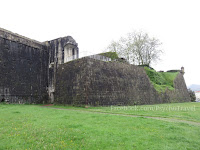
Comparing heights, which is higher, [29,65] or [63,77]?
[29,65]

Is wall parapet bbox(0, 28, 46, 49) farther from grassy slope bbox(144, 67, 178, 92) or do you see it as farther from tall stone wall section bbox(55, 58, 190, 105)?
grassy slope bbox(144, 67, 178, 92)

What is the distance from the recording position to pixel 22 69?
56.5 ft

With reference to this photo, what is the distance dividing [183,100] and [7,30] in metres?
29.6

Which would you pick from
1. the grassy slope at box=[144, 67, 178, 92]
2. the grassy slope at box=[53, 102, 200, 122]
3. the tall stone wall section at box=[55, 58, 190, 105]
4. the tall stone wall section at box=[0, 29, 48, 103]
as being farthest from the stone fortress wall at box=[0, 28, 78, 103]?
the grassy slope at box=[144, 67, 178, 92]

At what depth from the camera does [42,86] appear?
64.1ft

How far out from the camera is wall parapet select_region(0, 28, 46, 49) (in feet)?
52.2

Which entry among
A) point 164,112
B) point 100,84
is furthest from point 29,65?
point 164,112

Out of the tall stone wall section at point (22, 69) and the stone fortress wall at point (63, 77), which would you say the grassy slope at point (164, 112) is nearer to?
the stone fortress wall at point (63, 77)

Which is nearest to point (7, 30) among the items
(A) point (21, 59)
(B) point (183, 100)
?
(A) point (21, 59)

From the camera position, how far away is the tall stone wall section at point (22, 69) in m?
15.6

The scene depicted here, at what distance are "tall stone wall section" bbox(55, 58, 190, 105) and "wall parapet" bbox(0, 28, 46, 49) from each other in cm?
441

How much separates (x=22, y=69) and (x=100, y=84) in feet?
30.0

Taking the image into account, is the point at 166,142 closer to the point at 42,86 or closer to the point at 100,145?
the point at 100,145

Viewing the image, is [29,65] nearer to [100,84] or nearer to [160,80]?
[100,84]
